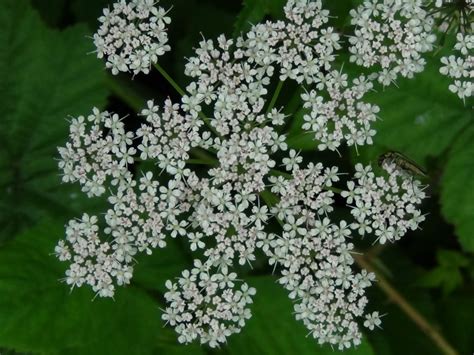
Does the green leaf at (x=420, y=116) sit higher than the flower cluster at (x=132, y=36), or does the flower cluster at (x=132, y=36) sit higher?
the flower cluster at (x=132, y=36)

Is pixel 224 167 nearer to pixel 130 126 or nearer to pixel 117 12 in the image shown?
pixel 117 12

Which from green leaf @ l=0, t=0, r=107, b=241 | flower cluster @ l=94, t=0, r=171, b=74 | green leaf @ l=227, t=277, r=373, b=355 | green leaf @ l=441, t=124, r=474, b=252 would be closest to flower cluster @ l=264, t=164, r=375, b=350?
green leaf @ l=227, t=277, r=373, b=355

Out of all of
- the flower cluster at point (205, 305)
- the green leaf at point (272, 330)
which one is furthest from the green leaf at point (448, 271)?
the flower cluster at point (205, 305)

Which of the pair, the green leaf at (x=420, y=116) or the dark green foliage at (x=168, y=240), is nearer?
the dark green foliage at (x=168, y=240)

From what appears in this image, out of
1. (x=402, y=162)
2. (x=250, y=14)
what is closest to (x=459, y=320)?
(x=402, y=162)

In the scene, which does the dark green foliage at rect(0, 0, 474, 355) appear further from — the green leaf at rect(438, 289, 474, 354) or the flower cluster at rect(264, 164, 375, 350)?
the flower cluster at rect(264, 164, 375, 350)

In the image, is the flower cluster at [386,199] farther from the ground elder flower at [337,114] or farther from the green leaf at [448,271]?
the green leaf at [448,271]
